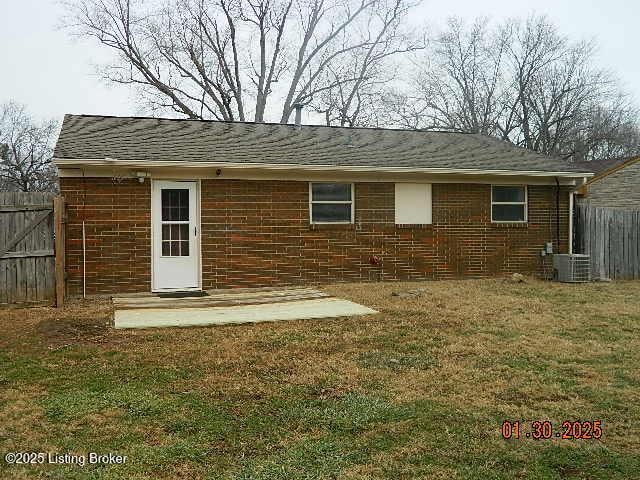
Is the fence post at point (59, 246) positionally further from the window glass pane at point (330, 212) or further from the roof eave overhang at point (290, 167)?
the window glass pane at point (330, 212)

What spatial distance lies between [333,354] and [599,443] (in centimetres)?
300

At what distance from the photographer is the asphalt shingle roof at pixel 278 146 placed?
11.4 m

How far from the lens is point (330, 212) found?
41.4 feet

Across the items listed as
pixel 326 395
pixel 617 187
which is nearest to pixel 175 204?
pixel 326 395

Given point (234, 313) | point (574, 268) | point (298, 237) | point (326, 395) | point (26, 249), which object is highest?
point (298, 237)

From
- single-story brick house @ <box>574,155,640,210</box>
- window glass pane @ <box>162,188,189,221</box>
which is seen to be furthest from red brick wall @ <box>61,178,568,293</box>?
single-story brick house @ <box>574,155,640,210</box>

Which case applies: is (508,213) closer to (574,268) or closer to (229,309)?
(574,268)

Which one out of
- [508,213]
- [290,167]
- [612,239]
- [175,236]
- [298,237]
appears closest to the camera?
[175,236]

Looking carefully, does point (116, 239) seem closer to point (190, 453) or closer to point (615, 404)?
point (190, 453)

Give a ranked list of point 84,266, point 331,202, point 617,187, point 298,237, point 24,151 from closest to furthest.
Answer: point 84,266 → point 298,237 → point 331,202 → point 617,187 → point 24,151

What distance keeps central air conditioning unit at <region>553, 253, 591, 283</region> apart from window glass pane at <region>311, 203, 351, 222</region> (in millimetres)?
5153

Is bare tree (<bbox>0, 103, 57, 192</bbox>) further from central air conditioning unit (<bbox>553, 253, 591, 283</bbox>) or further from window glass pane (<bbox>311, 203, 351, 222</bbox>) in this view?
central air conditioning unit (<bbox>553, 253, 591, 283</bbox>)

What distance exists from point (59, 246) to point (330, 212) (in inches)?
215

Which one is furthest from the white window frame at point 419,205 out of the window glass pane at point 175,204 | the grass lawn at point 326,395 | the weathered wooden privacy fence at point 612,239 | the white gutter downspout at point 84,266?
the white gutter downspout at point 84,266
